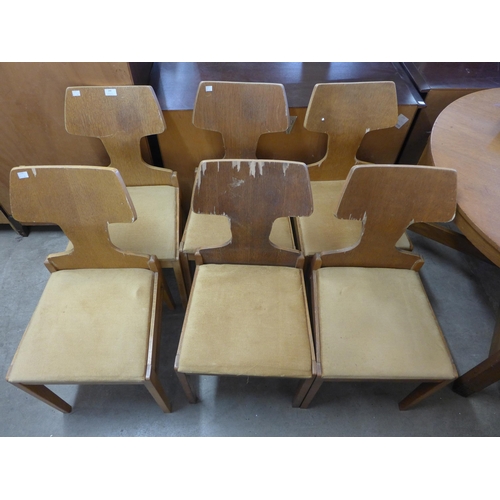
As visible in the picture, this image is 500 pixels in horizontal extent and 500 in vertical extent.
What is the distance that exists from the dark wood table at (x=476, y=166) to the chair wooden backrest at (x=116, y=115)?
1.07 metres

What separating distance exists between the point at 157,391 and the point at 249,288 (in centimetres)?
47

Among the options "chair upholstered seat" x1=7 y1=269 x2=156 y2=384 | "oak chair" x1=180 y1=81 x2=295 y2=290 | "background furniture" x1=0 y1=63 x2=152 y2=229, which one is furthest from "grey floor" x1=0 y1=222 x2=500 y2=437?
"background furniture" x1=0 y1=63 x2=152 y2=229

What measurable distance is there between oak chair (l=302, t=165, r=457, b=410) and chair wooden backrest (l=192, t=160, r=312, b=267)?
0.48 ft

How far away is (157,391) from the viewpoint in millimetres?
1054

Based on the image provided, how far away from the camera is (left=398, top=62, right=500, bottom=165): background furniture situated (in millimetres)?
1451

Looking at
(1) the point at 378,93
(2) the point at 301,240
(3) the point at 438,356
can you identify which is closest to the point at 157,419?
(2) the point at 301,240

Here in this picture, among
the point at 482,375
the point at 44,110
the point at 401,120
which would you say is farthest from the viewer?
the point at 401,120

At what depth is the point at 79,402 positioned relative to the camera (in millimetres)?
1275

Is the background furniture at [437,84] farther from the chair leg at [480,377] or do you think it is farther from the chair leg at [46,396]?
the chair leg at [46,396]

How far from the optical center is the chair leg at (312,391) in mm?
988

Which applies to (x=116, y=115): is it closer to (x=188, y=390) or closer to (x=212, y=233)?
(x=212, y=233)

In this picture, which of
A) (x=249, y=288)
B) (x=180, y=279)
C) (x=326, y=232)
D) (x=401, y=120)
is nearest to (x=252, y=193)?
(x=249, y=288)
